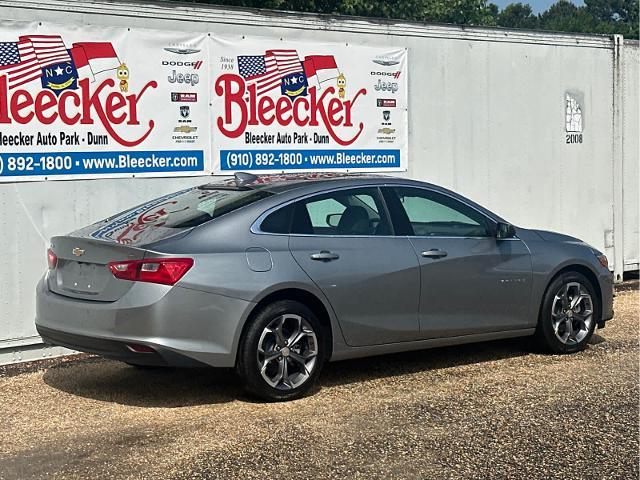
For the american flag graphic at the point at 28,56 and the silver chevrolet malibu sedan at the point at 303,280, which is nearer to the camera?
the silver chevrolet malibu sedan at the point at 303,280

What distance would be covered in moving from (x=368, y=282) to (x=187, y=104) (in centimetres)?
306

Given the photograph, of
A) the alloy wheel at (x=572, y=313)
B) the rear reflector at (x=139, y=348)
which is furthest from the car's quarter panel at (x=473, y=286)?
the rear reflector at (x=139, y=348)

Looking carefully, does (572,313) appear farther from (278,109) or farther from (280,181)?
(278,109)

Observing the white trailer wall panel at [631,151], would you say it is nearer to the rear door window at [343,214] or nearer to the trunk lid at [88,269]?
the rear door window at [343,214]

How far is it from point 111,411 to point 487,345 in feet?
11.6

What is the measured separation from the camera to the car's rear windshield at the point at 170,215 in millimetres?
6660

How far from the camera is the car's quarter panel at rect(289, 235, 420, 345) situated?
693 cm

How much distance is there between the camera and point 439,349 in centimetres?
857

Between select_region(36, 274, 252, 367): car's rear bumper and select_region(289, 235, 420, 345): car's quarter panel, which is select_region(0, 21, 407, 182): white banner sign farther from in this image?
select_region(289, 235, 420, 345): car's quarter panel

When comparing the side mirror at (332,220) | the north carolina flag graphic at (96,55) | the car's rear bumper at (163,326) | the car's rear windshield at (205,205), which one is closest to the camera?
the car's rear bumper at (163,326)

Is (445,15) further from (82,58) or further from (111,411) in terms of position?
(111,411)

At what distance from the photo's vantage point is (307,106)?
9.99m

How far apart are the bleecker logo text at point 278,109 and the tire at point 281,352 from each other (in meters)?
3.23

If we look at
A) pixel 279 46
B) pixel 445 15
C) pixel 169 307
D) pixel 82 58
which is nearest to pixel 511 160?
pixel 279 46
